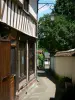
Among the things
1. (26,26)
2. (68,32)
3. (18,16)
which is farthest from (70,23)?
(18,16)

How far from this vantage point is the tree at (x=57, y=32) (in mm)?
32772

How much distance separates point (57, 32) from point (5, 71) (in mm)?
21597

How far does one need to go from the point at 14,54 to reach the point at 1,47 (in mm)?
3586

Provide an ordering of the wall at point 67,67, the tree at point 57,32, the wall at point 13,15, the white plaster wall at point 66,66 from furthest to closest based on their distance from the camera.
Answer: the tree at point 57,32 → the white plaster wall at point 66,66 → the wall at point 67,67 → the wall at point 13,15

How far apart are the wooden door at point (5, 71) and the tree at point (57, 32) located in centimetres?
2069

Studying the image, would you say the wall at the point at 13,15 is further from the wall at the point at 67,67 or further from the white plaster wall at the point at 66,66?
the white plaster wall at the point at 66,66

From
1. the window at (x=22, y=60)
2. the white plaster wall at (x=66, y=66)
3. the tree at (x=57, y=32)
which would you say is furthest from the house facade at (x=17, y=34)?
the tree at (x=57, y=32)

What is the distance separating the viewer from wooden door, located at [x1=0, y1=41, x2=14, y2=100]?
10.9m

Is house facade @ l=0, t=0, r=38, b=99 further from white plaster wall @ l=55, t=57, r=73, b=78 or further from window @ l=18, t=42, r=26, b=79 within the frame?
white plaster wall @ l=55, t=57, r=73, b=78

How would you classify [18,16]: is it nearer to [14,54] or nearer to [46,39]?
[14,54]

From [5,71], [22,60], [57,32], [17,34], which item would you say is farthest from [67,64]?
[5,71]

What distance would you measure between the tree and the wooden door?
20.7 meters

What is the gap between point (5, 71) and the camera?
1155 cm

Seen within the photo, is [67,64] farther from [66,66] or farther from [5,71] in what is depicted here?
[5,71]
